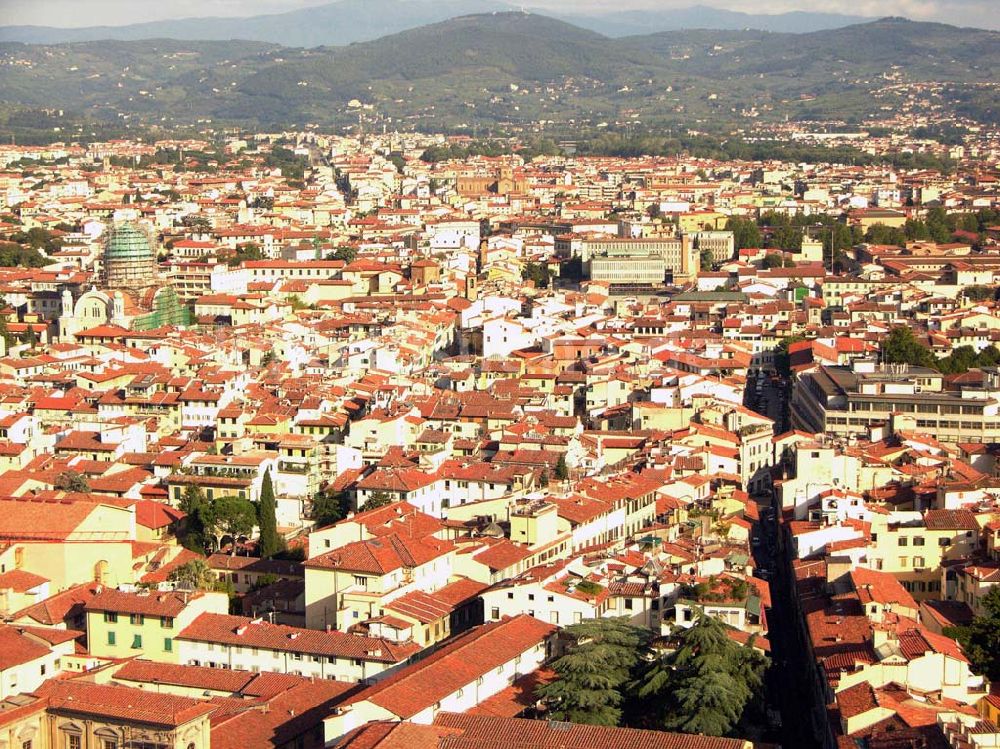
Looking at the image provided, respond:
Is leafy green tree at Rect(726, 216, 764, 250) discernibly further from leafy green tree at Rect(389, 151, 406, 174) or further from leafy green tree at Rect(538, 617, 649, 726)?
leafy green tree at Rect(538, 617, 649, 726)

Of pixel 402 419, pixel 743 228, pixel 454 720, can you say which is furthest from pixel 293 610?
pixel 743 228

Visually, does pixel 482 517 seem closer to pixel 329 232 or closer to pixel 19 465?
pixel 19 465

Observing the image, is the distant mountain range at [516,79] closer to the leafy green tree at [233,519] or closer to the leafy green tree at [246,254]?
the leafy green tree at [246,254]

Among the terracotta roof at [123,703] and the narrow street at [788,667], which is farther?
the narrow street at [788,667]

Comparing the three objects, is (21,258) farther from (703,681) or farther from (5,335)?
(703,681)

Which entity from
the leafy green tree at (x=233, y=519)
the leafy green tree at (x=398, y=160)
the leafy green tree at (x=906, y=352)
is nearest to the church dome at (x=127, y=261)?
the leafy green tree at (x=906, y=352)
